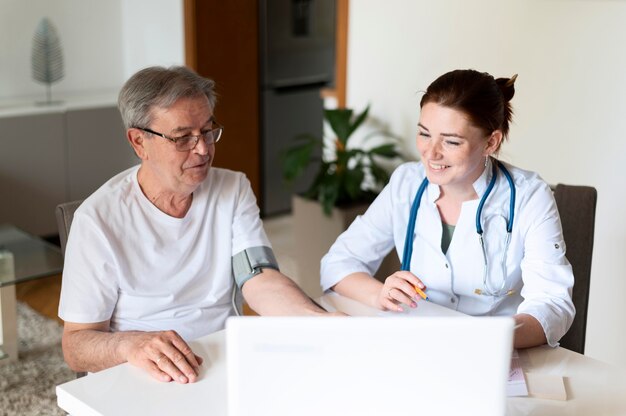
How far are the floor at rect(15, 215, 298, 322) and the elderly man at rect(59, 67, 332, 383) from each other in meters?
1.65

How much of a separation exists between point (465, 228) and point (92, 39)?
3236 millimetres

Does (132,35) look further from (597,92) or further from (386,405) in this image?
(386,405)

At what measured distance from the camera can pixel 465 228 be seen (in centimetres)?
204

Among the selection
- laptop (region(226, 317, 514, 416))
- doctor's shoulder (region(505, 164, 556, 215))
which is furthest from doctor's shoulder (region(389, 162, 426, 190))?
laptop (region(226, 317, 514, 416))

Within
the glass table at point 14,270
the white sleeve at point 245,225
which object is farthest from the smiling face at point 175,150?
the glass table at point 14,270

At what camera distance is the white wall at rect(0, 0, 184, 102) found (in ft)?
14.5

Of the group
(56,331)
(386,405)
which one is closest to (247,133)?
(56,331)

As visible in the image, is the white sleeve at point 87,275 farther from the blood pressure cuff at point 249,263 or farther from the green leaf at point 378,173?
the green leaf at point 378,173

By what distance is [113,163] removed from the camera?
14.9 feet

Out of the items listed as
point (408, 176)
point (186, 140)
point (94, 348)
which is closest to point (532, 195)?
point (408, 176)

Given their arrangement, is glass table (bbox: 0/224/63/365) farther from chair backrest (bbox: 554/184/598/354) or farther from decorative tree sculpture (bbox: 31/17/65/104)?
chair backrest (bbox: 554/184/598/354)

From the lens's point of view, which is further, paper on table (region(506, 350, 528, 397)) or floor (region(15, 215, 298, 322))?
floor (region(15, 215, 298, 322))

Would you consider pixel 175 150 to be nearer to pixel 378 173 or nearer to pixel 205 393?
pixel 205 393

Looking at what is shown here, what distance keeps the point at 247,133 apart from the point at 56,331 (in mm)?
1750
